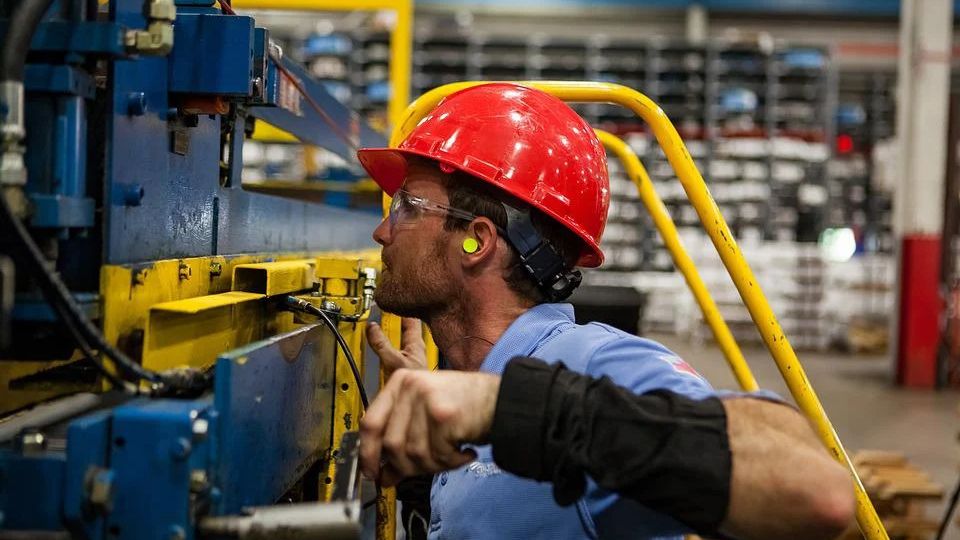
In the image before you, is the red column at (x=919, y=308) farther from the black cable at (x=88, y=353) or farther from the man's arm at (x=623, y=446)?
the black cable at (x=88, y=353)

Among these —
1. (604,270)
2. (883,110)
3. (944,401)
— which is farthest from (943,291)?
(883,110)

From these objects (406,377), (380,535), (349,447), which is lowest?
(380,535)

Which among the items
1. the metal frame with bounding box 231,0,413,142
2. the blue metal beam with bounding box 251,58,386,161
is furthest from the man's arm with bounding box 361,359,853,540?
the metal frame with bounding box 231,0,413,142

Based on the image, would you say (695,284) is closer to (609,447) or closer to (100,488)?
(609,447)

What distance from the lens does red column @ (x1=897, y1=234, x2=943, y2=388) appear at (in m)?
9.01

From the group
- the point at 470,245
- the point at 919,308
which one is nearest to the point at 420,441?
the point at 470,245

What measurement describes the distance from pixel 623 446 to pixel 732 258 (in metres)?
1.19

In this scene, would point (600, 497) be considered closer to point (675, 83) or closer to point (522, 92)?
point (522, 92)

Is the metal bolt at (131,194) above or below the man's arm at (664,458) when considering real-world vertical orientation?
above

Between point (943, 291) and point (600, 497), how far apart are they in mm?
9115

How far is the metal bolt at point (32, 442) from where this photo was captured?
3.63 ft

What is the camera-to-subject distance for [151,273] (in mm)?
1411

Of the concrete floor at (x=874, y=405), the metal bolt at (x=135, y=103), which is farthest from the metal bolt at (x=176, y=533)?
the concrete floor at (x=874, y=405)

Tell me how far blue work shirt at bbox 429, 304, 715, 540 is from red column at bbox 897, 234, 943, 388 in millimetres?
8487
